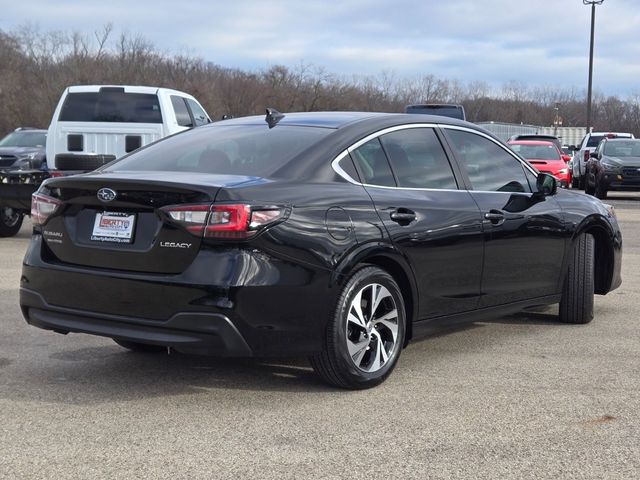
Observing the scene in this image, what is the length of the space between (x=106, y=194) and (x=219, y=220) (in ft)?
2.29

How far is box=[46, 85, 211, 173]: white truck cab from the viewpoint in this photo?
13523 mm

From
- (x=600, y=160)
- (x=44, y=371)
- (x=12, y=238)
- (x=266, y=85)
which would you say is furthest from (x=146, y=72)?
(x=44, y=371)

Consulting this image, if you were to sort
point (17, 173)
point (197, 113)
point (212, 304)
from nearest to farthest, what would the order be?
point (212, 304), point (17, 173), point (197, 113)

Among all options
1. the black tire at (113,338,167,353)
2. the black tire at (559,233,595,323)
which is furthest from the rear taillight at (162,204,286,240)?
the black tire at (559,233,595,323)

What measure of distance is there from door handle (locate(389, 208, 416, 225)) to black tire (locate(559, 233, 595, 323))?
6.77ft

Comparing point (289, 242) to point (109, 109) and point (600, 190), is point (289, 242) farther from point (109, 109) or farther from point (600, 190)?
point (600, 190)

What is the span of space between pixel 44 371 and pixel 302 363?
1570 mm

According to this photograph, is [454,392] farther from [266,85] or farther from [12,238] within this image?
[266,85]

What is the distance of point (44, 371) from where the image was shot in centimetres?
562

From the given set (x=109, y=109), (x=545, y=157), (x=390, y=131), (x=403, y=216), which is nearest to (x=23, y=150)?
(x=109, y=109)

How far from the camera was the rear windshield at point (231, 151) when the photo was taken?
5.29 metres

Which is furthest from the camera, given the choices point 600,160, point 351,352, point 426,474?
point 600,160

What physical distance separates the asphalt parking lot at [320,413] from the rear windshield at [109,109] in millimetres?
7458

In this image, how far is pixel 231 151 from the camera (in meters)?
5.52
